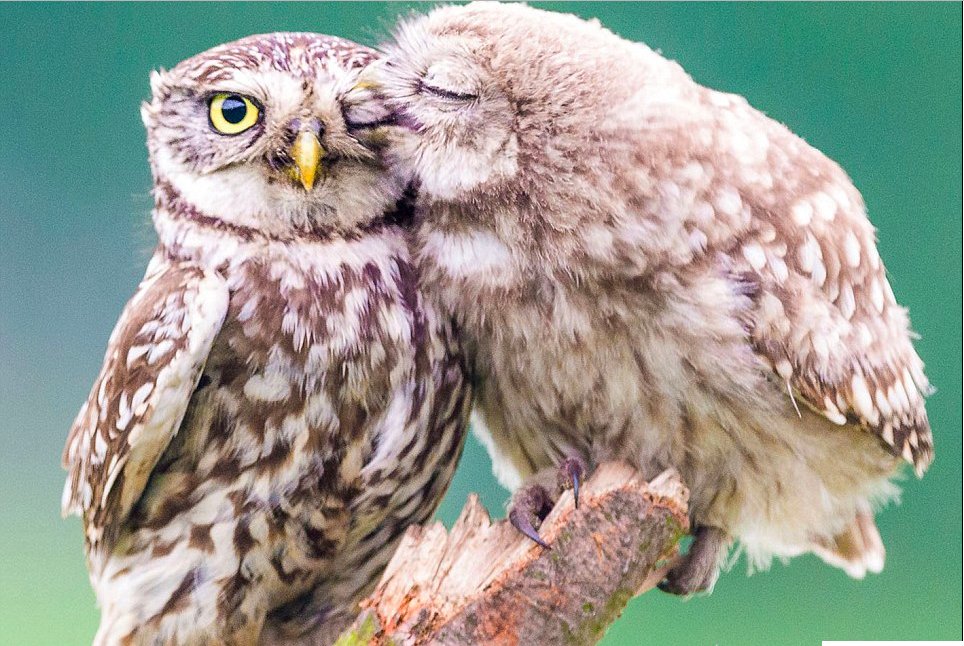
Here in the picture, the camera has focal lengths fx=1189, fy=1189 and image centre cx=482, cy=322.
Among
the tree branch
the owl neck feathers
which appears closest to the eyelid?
the owl neck feathers

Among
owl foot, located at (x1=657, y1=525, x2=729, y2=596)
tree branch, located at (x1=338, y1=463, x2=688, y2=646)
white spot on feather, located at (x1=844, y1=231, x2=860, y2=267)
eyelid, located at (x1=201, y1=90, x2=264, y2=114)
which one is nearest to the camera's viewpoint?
tree branch, located at (x1=338, y1=463, x2=688, y2=646)

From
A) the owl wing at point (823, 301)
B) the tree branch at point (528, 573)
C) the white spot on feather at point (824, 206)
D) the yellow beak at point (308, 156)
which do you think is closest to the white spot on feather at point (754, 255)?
the owl wing at point (823, 301)

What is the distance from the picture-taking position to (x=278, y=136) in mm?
1298

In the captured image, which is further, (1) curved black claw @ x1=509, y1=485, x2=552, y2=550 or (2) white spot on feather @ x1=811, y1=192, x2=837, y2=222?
(2) white spot on feather @ x1=811, y1=192, x2=837, y2=222

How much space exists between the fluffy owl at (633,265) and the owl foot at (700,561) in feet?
0.32

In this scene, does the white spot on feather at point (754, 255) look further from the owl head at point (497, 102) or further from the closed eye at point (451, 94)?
the closed eye at point (451, 94)

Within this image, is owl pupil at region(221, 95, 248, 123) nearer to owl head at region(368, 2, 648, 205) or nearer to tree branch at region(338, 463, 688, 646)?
owl head at region(368, 2, 648, 205)

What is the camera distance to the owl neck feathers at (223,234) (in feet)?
4.49

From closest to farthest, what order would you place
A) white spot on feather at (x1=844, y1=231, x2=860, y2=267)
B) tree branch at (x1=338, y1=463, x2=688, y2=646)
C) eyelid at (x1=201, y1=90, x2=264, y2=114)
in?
tree branch at (x1=338, y1=463, x2=688, y2=646), eyelid at (x1=201, y1=90, x2=264, y2=114), white spot on feather at (x1=844, y1=231, x2=860, y2=267)

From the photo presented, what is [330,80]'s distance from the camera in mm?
1283

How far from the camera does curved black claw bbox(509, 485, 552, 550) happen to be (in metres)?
1.24

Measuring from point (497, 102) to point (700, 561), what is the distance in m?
0.66

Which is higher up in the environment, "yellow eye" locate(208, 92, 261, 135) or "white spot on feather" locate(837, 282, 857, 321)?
"yellow eye" locate(208, 92, 261, 135)

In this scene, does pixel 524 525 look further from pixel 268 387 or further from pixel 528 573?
pixel 268 387
